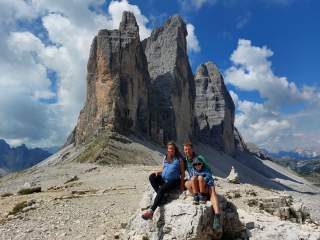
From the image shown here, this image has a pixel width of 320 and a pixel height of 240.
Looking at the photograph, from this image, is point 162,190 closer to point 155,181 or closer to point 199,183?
point 155,181

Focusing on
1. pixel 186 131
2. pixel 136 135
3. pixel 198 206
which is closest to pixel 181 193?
pixel 198 206

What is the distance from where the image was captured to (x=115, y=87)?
379 ft

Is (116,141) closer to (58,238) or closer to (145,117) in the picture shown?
(145,117)

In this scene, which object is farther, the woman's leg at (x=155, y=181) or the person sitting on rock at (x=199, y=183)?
the woman's leg at (x=155, y=181)

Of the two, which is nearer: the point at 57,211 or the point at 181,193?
the point at 181,193

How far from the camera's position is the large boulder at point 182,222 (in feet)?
47.5

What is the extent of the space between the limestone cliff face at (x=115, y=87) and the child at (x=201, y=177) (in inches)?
3717

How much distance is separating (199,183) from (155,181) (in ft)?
5.80

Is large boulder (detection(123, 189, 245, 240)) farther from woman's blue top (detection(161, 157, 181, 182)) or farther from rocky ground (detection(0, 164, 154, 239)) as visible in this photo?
rocky ground (detection(0, 164, 154, 239))

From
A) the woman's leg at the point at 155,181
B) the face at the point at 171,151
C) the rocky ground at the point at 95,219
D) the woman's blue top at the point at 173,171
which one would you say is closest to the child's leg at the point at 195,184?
the woman's blue top at the point at 173,171

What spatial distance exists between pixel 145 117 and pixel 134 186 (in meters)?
91.4

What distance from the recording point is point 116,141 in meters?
101

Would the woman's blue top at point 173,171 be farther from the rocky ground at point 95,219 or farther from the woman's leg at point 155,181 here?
the rocky ground at point 95,219

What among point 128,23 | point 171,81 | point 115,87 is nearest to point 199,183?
point 115,87
